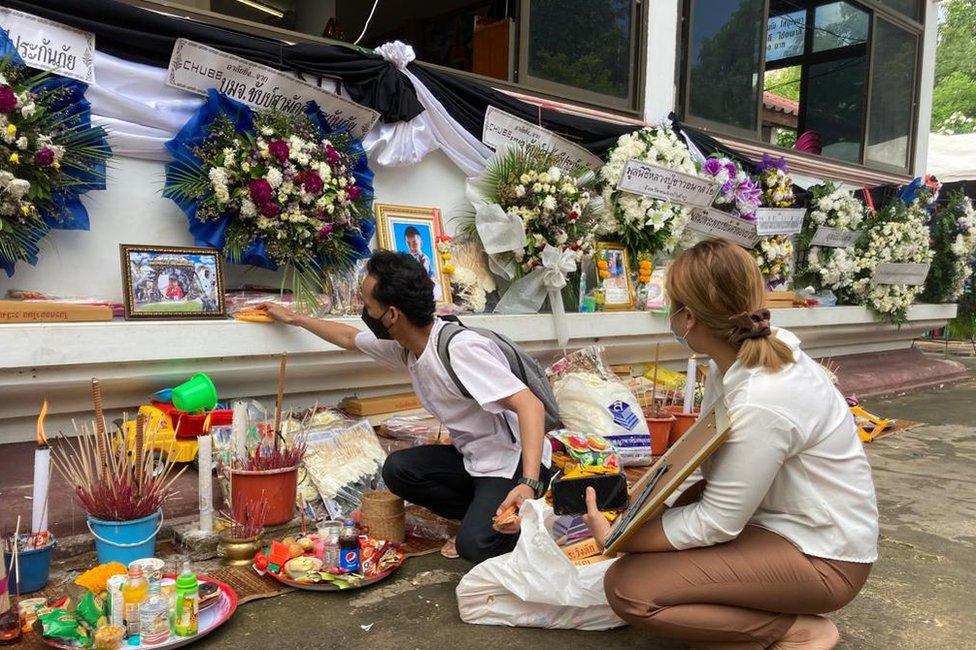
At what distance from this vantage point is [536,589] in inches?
88.0

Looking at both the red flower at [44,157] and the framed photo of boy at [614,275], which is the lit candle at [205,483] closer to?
the red flower at [44,157]

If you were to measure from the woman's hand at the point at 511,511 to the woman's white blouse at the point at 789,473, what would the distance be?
474 mm

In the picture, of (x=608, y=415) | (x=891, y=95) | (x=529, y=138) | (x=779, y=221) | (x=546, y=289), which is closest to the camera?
(x=608, y=415)

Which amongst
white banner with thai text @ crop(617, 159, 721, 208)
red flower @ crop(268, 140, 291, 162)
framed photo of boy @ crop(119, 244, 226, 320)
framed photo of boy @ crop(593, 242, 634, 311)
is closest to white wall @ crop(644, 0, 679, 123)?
white banner with thai text @ crop(617, 159, 721, 208)

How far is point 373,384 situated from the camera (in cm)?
431

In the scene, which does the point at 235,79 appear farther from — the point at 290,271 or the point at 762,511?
the point at 762,511

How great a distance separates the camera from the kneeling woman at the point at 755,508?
73.9 inches

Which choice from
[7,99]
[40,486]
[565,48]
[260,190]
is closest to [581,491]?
[40,486]

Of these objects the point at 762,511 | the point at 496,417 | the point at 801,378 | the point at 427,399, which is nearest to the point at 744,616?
the point at 762,511

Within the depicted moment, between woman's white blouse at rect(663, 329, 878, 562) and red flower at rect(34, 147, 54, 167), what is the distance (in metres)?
2.65

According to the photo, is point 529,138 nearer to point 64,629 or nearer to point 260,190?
point 260,190

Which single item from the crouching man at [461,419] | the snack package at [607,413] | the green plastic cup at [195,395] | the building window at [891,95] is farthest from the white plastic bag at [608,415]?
the building window at [891,95]

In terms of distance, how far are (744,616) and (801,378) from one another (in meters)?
0.64

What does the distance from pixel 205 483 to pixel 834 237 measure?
629 centimetres
